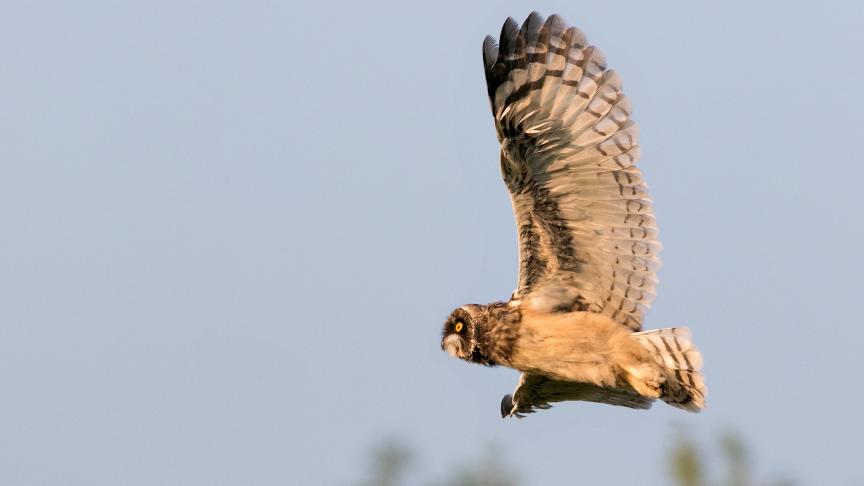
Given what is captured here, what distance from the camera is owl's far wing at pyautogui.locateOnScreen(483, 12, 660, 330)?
29.4 feet

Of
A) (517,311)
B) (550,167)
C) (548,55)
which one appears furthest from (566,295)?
(548,55)

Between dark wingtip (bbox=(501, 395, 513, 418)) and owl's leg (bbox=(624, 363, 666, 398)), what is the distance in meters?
1.30

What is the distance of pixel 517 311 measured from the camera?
9477 millimetres

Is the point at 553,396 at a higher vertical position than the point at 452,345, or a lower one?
lower

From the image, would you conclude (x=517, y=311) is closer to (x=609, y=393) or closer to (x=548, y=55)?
(x=609, y=393)

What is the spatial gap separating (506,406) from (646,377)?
147 cm

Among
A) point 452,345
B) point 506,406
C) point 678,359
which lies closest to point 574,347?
point 678,359

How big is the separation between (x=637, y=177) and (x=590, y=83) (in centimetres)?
68

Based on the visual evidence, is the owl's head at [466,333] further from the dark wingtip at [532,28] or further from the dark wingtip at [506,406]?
the dark wingtip at [532,28]

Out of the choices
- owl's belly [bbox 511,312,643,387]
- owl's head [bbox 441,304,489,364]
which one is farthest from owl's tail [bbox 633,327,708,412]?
owl's head [bbox 441,304,489,364]

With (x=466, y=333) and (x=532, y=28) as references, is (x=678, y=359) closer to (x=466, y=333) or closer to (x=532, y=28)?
(x=466, y=333)

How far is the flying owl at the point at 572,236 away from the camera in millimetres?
8961

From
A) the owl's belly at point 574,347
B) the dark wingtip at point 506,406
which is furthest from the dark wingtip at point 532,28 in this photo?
the dark wingtip at point 506,406

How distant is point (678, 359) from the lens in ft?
30.6
